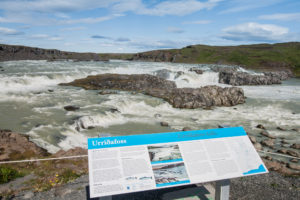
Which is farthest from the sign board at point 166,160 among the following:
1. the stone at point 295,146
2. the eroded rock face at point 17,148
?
the stone at point 295,146

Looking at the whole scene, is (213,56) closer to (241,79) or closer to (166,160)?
(241,79)

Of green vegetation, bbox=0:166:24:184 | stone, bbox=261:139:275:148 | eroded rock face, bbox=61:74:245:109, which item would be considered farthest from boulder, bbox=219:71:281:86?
green vegetation, bbox=0:166:24:184

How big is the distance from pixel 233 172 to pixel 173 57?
151165 millimetres

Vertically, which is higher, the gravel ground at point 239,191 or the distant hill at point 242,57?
the distant hill at point 242,57

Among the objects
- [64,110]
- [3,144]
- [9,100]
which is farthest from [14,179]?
[9,100]

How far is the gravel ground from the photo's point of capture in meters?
9.20

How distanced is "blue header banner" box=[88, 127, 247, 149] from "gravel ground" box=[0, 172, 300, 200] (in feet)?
8.72

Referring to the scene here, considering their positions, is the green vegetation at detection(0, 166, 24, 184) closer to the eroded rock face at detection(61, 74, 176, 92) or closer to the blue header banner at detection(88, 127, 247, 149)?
the blue header banner at detection(88, 127, 247, 149)

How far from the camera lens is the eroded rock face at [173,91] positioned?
33.6 metres

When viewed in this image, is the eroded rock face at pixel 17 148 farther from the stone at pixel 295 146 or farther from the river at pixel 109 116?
the stone at pixel 295 146

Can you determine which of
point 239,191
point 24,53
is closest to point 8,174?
point 239,191

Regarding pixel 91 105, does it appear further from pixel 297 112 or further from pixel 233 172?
pixel 297 112

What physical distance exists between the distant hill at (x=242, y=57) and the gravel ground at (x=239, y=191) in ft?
321

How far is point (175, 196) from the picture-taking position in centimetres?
897
